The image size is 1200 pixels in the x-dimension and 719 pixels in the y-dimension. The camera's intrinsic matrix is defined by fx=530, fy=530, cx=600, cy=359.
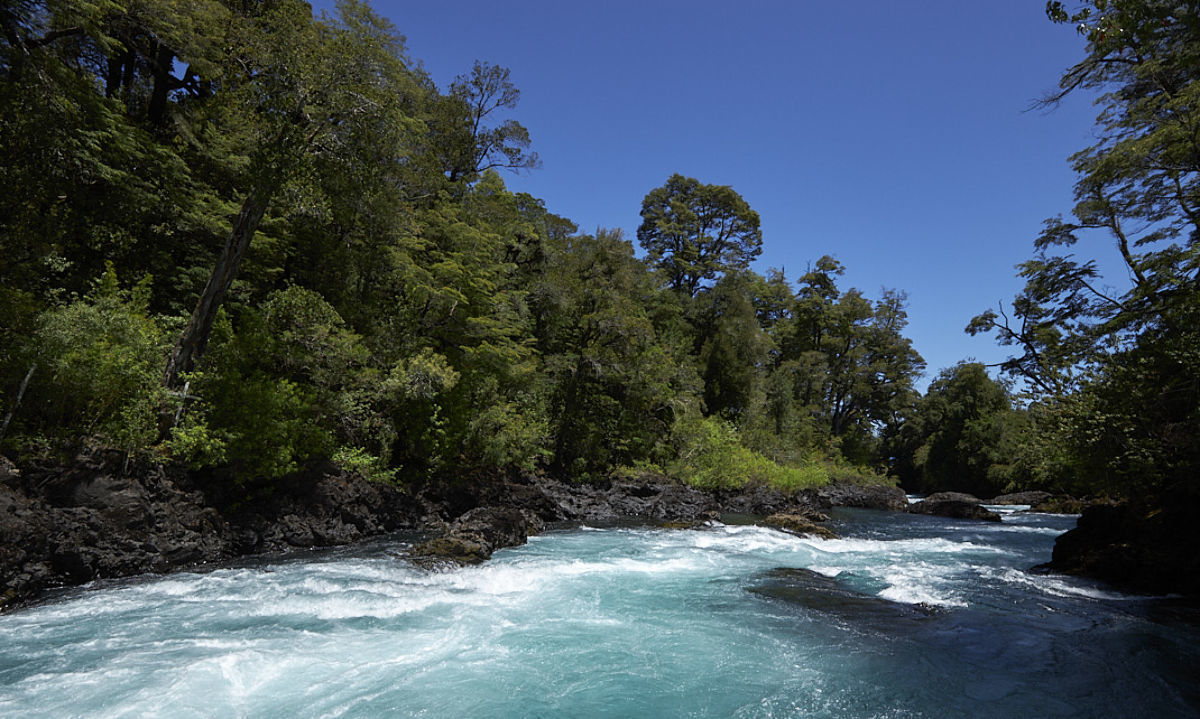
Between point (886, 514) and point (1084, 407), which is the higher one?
point (1084, 407)

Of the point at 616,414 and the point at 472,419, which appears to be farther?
the point at 616,414

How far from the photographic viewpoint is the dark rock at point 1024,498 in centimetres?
3116

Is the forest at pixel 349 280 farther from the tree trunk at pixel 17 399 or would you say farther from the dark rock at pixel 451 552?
the dark rock at pixel 451 552

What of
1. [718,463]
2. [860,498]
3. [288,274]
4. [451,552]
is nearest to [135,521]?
[451,552]

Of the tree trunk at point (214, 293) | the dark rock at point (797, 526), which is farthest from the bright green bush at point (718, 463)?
the tree trunk at point (214, 293)

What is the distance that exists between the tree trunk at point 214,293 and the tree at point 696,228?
1167 inches

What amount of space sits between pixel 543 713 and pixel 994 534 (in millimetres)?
Answer: 19530

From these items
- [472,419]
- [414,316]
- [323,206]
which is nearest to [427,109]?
[414,316]

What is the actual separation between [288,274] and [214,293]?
6.18m

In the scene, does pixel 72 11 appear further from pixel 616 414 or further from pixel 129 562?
pixel 616 414

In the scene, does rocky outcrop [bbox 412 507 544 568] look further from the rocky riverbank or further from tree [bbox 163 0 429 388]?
tree [bbox 163 0 429 388]

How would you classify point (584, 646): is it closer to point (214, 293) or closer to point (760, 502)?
point (214, 293)

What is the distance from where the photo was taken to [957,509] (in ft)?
81.5

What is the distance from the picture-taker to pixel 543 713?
14.7 feet
